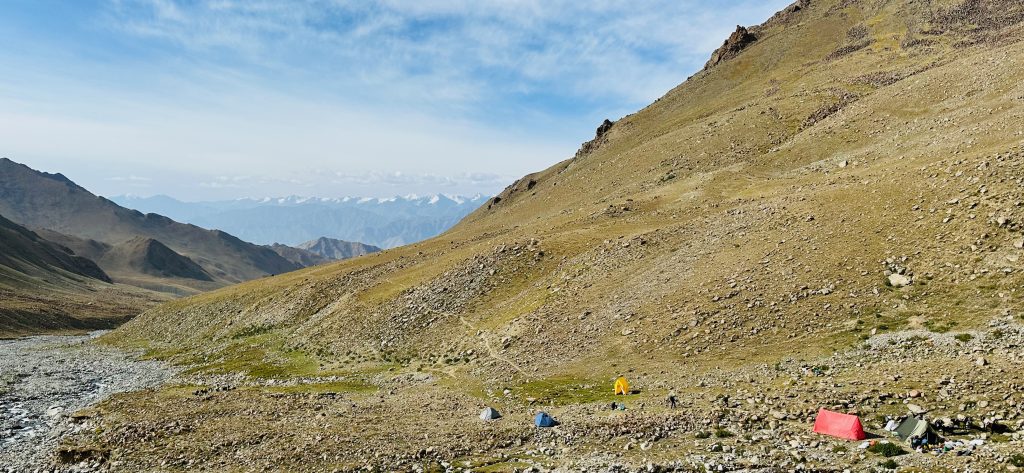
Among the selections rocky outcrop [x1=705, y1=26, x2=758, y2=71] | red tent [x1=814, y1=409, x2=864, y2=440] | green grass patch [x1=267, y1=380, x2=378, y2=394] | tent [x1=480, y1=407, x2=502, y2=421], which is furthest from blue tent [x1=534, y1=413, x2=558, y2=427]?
rocky outcrop [x1=705, y1=26, x2=758, y2=71]

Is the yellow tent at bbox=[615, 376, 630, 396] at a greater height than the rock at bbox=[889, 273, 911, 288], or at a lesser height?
lesser

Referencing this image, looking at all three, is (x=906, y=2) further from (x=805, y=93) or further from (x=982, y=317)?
(x=982, y=317)

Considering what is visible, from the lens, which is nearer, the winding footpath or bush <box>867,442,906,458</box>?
bush <box>867,442,906,458</box>

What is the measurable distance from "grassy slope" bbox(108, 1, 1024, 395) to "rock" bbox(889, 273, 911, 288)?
2.01 feet

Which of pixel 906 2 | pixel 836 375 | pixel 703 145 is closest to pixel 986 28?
pixel 906 2

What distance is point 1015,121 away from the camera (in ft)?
189

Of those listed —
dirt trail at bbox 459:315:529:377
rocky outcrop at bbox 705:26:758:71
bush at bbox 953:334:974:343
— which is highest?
rocky outcrop at bbox 705:26:758:71

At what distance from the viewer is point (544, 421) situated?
3244cm

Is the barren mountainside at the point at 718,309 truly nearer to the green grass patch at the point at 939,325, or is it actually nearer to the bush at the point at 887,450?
the green grass patch at the point at 939,325

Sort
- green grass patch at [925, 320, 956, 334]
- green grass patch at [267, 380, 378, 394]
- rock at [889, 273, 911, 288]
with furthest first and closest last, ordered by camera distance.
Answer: green grass patch at [267, 380, 378, 394], rock at [889, 273, 911, 288], green grass patch at [925, 320, 956, 334]

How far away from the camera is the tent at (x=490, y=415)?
35.5m

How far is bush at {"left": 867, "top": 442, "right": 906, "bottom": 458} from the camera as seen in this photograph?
22.3 meters

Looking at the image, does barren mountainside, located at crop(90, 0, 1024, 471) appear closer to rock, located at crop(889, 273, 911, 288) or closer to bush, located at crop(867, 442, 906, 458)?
rock, located at crop(889, 273, 911, 288)

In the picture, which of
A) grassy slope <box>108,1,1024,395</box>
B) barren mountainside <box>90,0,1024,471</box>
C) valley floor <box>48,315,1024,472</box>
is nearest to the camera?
valley floor <box>48,315,1024,472</box>
